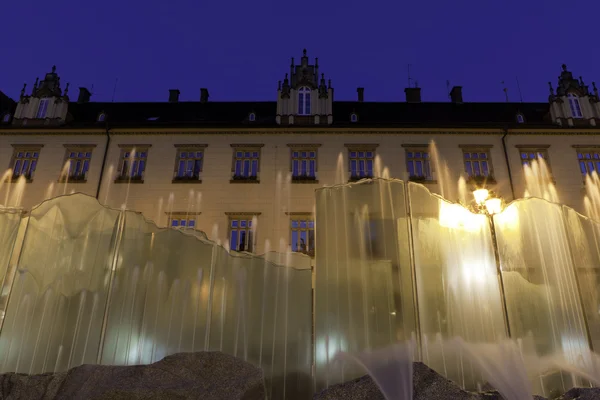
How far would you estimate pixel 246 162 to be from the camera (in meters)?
26.7

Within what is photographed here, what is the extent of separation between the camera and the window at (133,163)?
2634 centimetres

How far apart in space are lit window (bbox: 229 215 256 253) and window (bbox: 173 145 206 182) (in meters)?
3.38

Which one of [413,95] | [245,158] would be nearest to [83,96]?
[245,158]

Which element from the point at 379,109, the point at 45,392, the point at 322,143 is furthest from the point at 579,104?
the point at 45,392

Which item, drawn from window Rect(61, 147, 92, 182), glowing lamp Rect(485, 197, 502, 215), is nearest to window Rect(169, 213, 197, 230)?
window Rect(61, 147, 92, 182)

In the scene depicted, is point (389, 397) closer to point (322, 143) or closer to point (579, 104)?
point (322, 143)

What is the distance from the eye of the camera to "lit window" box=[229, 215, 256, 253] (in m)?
24.3

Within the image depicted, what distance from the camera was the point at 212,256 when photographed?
47.9ft

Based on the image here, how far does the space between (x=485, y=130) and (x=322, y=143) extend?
9372 mm

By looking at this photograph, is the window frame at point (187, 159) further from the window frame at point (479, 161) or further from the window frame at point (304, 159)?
the window frame at point (479, 161)

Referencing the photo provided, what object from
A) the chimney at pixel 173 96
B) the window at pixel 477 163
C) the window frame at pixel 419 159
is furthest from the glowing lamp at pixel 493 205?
the chimney at pixel 173 96

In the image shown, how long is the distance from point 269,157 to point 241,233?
4.79 meters

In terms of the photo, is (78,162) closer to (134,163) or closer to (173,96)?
(134,163)

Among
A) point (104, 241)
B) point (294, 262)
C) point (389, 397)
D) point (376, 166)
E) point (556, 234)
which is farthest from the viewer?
point (376, 166)
